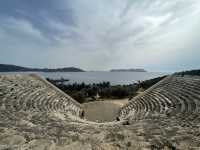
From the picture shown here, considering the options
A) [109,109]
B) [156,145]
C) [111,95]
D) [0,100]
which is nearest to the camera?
[156,145]

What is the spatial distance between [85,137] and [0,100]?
5.84m

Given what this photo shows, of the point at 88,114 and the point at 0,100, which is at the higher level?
the point at 0,100

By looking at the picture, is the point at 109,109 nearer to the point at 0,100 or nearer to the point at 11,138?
the point at 0,100

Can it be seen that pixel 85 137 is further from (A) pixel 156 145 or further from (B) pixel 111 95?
(B) pixel 111 95

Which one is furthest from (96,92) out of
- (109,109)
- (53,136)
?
(53,136)

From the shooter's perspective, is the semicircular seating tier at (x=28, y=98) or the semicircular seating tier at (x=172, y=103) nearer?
the semicircular seating tier at (x=172, y=103)

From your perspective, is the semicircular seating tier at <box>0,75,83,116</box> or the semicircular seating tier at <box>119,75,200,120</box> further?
the semicircular seating tier at <box>0,75,83,116</box>

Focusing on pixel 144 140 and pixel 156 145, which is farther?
pixel 144 140

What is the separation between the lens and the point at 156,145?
114 inches

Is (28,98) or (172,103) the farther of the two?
(28,98)

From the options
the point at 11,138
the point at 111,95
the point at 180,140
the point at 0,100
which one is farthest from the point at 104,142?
the point at 111,95

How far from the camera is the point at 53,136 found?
133 inches

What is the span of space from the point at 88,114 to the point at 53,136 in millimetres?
11489

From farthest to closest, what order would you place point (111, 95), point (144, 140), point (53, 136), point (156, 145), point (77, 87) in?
point (77, 87)
point (111, 95)
point (53, 136)
point (144, 140)
point (156, 145)
